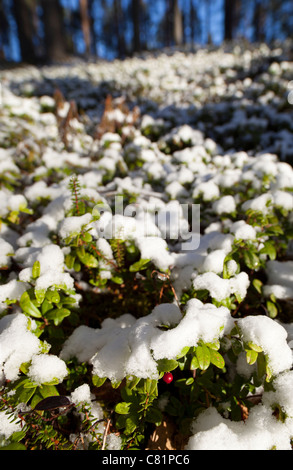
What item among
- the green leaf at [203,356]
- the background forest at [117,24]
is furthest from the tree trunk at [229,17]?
the green leaf at [203,356]

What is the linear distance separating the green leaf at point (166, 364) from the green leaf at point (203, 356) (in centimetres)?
9

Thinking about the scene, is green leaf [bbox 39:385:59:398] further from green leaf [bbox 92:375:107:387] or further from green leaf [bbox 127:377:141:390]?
green leaf [bbox 127:377:141:390]

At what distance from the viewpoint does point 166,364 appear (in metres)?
1.06

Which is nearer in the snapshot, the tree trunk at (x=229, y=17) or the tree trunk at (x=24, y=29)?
the tree trunk at (x=229, y=17)

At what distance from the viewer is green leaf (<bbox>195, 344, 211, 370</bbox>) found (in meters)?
1.04

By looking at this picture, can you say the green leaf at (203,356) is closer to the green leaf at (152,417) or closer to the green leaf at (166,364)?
the green leaf at (166,364)

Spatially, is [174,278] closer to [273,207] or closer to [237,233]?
[237,233]

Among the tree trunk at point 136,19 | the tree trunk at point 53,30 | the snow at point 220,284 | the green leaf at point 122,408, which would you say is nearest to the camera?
the green leaf at point 122,408

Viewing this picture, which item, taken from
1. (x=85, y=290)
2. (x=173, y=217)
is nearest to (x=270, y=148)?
(x=173, y=217)

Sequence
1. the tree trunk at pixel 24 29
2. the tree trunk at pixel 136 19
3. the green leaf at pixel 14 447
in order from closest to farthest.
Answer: the green leaf at pixel 14 447, the tree trunk at pixel 24 29, the tree trunk at pixel 136 19

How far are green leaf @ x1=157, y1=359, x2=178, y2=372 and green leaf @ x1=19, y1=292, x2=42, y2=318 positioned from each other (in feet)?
2.12

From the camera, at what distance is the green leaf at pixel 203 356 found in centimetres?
104
